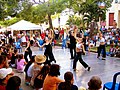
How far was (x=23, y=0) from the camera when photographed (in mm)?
30984

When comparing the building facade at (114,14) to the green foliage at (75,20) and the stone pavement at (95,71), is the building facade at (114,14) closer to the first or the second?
the green foliage at (75,20)

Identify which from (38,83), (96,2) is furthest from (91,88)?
(96,2)

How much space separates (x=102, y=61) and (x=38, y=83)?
7.90 m

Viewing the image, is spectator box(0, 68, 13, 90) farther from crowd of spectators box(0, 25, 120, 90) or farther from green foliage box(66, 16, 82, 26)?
green foliage box(66, 16, 82, 26)

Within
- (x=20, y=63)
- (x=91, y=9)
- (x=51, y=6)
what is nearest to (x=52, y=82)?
(x=20, y=63)

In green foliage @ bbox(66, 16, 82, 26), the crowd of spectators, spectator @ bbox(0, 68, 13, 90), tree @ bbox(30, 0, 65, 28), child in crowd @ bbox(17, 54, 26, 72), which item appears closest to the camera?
the crowd of spectators

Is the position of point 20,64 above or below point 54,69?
below

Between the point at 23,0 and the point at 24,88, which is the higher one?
the point at 23,0

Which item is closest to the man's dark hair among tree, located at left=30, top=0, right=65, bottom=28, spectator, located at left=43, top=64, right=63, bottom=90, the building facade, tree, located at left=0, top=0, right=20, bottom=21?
spectator, located at left=43, top=64, right=63, bottom=90

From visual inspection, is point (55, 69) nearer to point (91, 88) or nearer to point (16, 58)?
point (91, 88)

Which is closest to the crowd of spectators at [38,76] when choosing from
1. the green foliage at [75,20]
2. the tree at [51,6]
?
the tree at [51,6]

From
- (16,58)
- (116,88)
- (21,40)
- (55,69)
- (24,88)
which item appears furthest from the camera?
(21,40)

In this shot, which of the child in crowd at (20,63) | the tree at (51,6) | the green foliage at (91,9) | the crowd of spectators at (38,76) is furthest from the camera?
the tree at (51,6)

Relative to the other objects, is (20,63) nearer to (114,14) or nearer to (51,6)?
(51,6)
